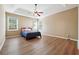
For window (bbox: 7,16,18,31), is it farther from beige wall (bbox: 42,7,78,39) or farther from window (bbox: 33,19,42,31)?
beige wall (bbox: 42,7,78,39)

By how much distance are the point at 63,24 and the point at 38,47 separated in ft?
3.13

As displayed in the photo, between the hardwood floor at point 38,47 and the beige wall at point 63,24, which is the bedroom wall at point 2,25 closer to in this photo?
the hardwood floor at point 38,47

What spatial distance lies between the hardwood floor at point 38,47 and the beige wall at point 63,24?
0.22m

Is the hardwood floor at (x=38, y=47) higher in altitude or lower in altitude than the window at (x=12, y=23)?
lower

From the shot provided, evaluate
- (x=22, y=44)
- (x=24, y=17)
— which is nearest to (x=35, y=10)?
(x=24, y=17)

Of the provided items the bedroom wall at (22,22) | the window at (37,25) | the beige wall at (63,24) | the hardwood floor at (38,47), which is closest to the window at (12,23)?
the bedroom wall at (22,22)

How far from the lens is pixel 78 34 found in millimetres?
2088

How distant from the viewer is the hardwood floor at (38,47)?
1.99m

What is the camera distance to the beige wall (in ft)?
6.98

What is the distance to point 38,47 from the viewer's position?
214 centimetres

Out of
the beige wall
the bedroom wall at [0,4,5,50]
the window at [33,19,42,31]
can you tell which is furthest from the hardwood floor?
the window at [33,19,42,31]

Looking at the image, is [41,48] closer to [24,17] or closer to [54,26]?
[54,26]

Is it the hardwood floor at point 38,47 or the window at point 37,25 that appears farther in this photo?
the window at point 37,25
